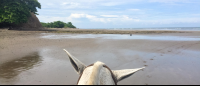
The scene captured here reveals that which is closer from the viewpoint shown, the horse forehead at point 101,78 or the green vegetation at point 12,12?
the horse forehead at point 101,78

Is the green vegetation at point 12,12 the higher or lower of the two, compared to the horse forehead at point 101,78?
higher

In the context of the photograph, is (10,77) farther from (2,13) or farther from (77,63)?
(2,13)

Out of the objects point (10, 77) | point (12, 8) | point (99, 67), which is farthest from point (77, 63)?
point (12, 8)

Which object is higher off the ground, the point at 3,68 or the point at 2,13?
the point at 2,13

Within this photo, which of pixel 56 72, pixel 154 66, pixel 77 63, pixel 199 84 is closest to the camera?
pixel 77 63

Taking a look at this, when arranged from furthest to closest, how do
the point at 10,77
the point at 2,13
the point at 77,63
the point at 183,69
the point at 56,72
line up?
the point at 2,13 → the point at 183,69 → the point at 56,72 → the point at 10,77 → the point at 77,63

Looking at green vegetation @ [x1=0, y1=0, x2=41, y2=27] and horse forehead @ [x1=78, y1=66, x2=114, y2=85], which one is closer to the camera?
horse forehead @ [x1=78, y1=66, x2=114, y2=85]

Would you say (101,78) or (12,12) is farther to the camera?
(12,12)

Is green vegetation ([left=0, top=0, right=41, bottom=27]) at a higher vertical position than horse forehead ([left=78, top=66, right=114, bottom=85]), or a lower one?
higher

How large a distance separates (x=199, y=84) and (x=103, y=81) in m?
4.04

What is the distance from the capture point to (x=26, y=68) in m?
4.74

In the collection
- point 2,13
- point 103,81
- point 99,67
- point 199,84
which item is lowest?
point 199,84

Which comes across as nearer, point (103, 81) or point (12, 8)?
point (103, 81)

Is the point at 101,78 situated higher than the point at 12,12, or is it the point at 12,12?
the point at 12,12
